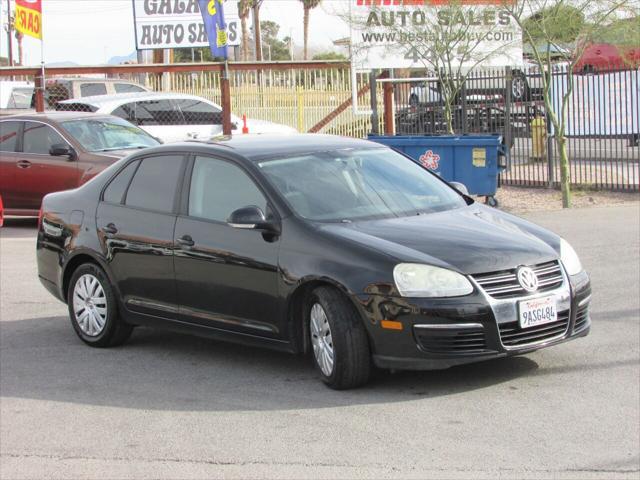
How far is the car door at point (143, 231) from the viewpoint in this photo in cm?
777

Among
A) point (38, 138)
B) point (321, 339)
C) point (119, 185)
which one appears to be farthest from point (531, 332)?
point (38, 138)

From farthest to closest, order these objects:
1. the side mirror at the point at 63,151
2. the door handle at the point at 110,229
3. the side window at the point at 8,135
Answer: the side window at the point at 8,135 → the side mirror at the point at 63,151 → the door handle at the point at 110,229

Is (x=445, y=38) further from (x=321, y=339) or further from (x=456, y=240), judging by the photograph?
(x=321, y=339)

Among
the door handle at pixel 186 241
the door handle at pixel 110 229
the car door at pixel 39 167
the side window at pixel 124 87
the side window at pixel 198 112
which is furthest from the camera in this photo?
the side window at pixel 124 87

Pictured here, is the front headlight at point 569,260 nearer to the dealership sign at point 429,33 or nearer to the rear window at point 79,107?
the dealership sign at point 429,33

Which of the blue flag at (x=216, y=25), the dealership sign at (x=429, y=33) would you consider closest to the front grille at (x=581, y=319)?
the dealership sign at (x=429, y=33)

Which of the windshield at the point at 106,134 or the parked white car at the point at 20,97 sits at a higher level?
the parked white car at the point at 20,97

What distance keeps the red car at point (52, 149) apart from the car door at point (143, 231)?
22.2 feet

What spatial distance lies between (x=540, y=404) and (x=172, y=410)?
221 centimetres

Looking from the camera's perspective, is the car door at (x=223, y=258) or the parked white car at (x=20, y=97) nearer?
the car door at (x=223, y=258)

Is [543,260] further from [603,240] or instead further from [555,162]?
[555,162]

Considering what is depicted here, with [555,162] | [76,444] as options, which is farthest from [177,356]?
[555,162]

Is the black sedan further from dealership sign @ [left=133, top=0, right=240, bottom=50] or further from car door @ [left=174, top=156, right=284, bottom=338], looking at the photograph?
dealership sign @ [left=133, top=0, right=240, bottom=50]

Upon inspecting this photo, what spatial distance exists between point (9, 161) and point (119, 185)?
787 centimetres
